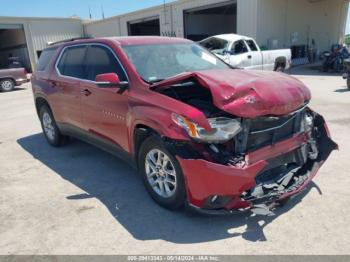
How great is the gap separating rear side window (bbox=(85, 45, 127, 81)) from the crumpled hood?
78 cm

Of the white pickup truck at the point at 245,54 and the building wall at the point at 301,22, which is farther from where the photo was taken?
the building wall at the point at 301,22

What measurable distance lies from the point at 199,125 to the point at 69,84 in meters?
2.82

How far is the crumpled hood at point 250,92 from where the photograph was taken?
3.13 m

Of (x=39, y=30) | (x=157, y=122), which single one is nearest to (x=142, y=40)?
(x=157, y=122)

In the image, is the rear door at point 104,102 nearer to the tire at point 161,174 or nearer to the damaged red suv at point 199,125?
the damaged red suv at point 199,125

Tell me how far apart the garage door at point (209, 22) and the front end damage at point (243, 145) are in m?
22.5

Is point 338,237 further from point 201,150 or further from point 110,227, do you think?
point 110,227

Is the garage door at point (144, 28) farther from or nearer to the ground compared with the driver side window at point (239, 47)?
farther from the ground

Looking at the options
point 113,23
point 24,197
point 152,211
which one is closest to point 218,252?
point 152,211

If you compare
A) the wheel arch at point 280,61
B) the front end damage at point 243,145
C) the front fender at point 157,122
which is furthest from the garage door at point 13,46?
the front end damage at point 243,145

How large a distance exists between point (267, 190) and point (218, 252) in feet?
2.53

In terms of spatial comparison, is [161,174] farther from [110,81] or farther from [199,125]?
[110,81]

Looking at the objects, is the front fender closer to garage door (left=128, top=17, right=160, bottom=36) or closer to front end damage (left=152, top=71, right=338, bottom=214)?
front end damage (left=152, top=71, right=338, bottom=214)

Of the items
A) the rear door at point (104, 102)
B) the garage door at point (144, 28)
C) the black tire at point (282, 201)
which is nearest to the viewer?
the black tire at point (282, 201)
